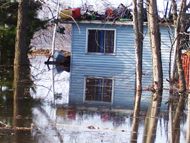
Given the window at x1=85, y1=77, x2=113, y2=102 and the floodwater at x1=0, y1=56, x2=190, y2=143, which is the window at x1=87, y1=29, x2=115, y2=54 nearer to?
the window at x1=85, y1=77, x2=113, y2=102

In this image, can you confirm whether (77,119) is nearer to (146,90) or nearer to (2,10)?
(146,90)

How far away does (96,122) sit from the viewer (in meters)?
7.12

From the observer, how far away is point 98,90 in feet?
41.3

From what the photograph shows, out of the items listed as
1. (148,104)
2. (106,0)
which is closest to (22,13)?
(106,0)

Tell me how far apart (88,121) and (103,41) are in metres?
15.0

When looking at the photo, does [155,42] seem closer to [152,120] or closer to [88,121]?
[152,120]

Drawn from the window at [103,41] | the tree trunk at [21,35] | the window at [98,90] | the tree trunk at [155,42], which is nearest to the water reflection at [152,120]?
the tree trunk at [155,42]

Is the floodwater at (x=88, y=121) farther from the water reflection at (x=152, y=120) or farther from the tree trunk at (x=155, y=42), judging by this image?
the tree trunk at (x=155, y=42)

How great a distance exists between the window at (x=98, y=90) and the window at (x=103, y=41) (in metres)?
6.17

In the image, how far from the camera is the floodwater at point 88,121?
19.1 feet

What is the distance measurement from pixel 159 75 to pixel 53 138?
6.87 meters

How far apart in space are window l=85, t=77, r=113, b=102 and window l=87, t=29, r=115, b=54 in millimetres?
6166

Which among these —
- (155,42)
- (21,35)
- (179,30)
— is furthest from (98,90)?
(21,35)

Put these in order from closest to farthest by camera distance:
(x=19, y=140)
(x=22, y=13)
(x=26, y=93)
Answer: (x=19, y=140)
(x=26, y=93)
(x=22, y=13)
